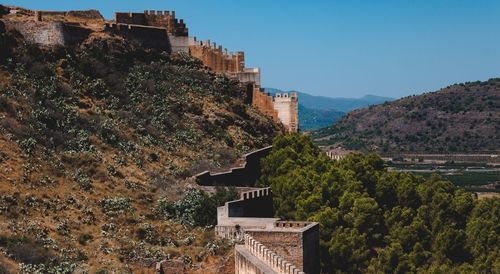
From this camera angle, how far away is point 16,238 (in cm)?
3038

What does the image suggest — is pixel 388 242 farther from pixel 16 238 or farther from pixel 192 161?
pixel 16 238

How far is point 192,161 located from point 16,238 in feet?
39.1

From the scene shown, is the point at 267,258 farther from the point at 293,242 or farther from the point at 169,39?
the point at 169,39

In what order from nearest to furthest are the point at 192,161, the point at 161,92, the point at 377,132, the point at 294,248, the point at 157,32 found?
1. the point at 294,248
2. the point at 192,161
3. the point at 161,92
4. the point at 157,32
5. the point at 377,132

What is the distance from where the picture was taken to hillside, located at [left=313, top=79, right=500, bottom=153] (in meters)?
150

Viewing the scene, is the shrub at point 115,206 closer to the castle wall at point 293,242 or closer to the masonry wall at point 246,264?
the masonry wall at point 246,264

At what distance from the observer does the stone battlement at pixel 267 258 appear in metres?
26.0

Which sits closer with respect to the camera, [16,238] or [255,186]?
[16,238]

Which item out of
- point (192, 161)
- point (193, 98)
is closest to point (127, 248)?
point (192, 161)

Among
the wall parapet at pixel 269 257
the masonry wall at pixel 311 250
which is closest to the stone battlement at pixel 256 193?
the masonry wall at pixel 311 250

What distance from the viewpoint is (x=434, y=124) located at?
514 feet

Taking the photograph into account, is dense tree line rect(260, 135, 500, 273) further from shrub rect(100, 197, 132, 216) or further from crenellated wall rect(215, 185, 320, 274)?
shrub rect(100, 197, 132, 216)

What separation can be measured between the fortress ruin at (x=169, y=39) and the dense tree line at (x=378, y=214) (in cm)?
889

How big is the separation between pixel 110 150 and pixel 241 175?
225 inches
